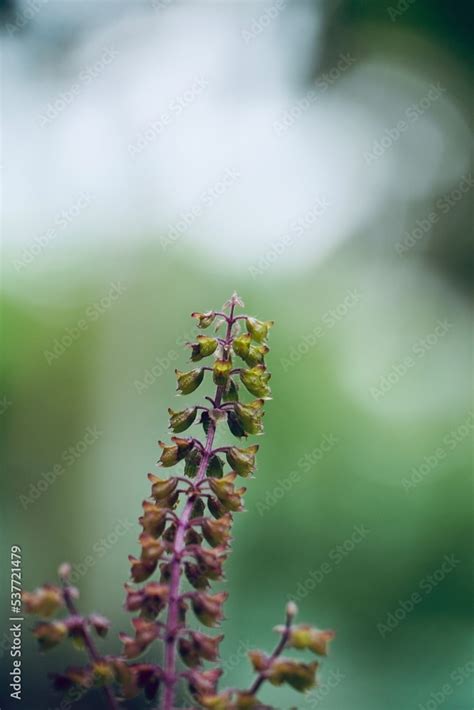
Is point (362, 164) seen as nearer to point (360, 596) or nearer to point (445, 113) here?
point (445, 113)

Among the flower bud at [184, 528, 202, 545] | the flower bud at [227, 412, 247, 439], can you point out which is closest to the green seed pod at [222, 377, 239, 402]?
the flower bud at [227, 412, 247, 439]

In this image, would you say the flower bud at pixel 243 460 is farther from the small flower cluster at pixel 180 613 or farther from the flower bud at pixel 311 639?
the flower bud at pixel 311 639

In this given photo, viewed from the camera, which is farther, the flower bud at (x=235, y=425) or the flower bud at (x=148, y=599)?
the flower bud at (x=235, y=425)

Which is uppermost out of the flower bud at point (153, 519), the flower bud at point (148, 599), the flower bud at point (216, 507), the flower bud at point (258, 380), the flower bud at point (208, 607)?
the flower bud at point (258, 380)

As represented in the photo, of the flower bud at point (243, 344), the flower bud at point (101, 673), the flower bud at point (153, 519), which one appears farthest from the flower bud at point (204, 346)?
the flower bud at point (101, 673)

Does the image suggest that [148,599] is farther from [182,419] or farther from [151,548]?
[182,419]

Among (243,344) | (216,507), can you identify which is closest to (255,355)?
(243,344)
